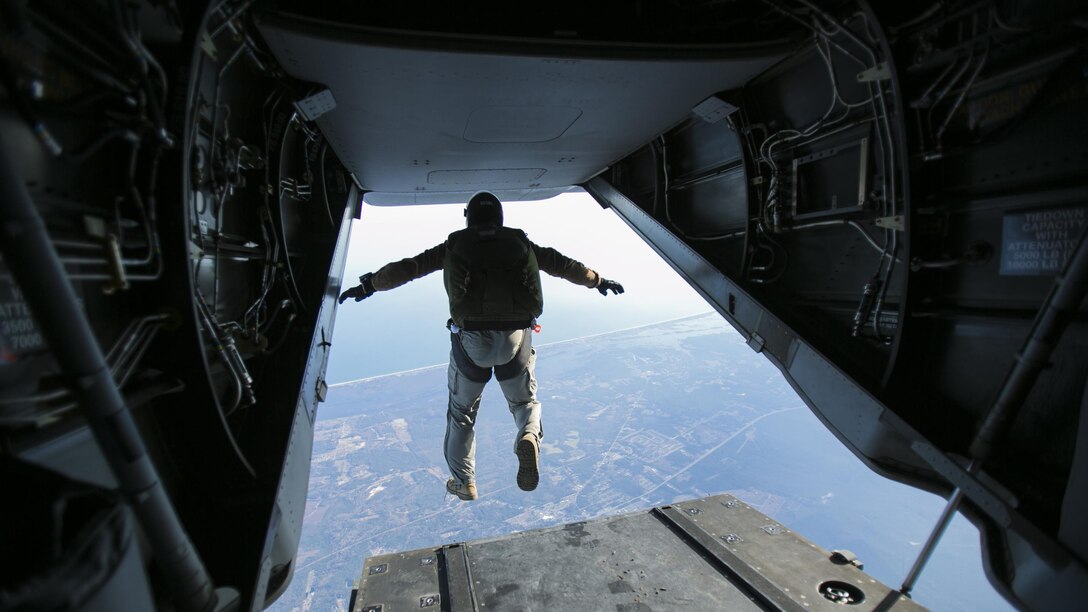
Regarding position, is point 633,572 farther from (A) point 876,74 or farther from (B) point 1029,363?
(A) point 876,74

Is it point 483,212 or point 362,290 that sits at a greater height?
point 483,212

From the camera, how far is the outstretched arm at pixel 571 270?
4.47 meters

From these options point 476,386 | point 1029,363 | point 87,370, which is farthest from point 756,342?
point 87,370

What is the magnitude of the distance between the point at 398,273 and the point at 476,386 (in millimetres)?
1228

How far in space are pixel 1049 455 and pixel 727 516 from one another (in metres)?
2.73

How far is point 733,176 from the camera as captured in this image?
13.6 ft

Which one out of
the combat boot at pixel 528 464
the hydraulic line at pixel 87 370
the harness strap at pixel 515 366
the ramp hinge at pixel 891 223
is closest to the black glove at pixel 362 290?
the harness strap at pixel 515 366

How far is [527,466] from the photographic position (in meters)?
4.02

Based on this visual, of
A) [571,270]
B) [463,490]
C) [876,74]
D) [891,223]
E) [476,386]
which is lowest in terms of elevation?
[463,490]

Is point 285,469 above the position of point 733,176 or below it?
below

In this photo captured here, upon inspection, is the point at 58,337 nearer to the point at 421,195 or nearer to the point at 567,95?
the point at 567,95

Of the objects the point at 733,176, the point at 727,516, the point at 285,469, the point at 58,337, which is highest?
the point at 733,176

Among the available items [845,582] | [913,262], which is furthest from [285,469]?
[845,582]

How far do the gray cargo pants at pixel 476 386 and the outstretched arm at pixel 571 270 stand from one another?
2.12 ft
